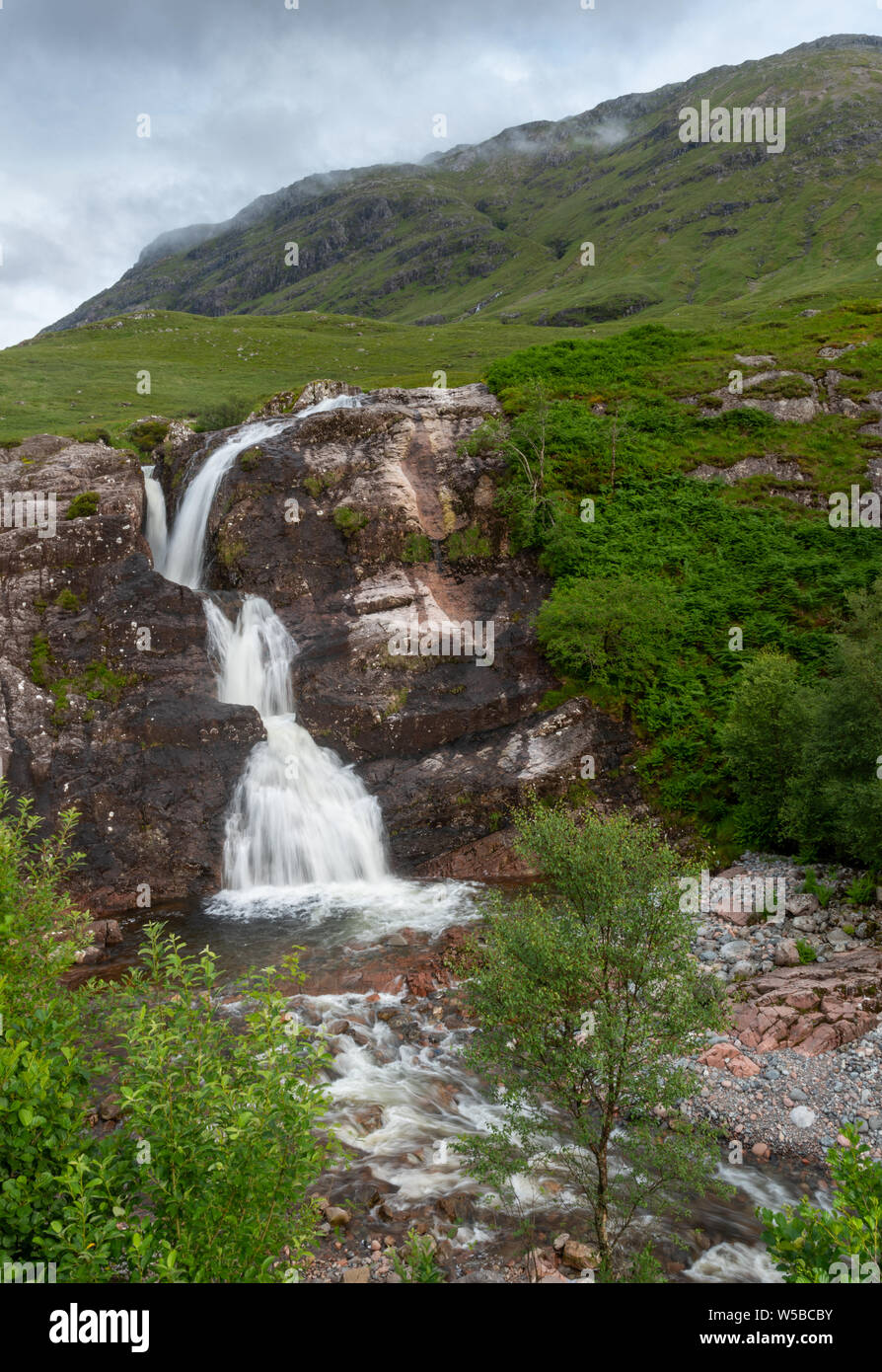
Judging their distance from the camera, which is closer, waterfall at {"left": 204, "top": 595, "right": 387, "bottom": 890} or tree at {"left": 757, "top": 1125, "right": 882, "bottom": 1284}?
tree at {"left": 757, "top": 1125, "right": 882, "bottom": 1284}

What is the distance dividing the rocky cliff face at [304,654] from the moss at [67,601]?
0.06m

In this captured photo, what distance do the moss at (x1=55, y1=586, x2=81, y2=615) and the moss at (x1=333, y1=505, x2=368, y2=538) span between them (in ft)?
48.0

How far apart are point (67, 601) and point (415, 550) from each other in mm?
18566

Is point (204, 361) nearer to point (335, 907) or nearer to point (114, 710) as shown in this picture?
point (114, 710)

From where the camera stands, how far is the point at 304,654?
36.9 m

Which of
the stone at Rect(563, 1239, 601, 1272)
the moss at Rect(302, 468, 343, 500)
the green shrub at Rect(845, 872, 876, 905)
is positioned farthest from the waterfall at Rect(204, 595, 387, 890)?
the stone at Rect(563, 1239, 601, 1272)

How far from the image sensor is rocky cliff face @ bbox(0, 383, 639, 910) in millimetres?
31234

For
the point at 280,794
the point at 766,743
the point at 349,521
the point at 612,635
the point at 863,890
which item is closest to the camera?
the point at 863,890

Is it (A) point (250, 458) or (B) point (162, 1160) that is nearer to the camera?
(B) point (162, 1160)

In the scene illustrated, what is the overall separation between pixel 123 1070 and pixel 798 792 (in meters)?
25.3

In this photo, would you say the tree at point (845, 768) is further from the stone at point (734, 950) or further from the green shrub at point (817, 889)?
the stone at point (734, 950)

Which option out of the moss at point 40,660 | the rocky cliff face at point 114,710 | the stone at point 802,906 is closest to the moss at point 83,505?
the rocky cliff face at point 114,710

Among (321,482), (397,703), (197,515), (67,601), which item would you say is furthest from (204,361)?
(397,703)

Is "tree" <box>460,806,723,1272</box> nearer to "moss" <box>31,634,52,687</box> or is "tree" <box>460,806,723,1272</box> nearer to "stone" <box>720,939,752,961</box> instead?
"stone" <box>720,939,752,961</box>
